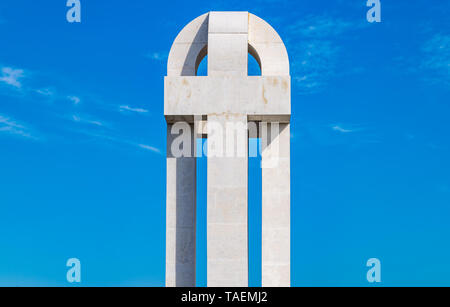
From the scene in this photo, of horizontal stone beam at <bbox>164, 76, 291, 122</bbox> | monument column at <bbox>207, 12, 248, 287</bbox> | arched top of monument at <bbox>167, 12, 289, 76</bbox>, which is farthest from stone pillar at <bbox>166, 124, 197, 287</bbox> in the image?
arched top of monument at <bbox>167, 12, 289, 76</bbox>

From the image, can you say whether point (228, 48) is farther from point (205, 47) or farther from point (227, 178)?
point (227, 178)

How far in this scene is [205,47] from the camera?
20.5 metres

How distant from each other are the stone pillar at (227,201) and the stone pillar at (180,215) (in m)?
1.35

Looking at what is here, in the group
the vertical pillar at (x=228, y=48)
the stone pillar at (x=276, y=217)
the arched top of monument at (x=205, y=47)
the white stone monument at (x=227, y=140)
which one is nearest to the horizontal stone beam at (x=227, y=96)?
the white stone monument at (x=227, y=140)

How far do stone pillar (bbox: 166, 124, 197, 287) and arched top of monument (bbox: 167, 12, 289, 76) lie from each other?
7.88 ft

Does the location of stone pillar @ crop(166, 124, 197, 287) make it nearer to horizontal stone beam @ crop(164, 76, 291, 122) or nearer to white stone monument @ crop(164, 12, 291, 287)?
white stone monument @ crop(164, 12, 291, 287)

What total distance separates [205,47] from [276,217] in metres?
7.01

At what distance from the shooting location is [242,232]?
60.5ft

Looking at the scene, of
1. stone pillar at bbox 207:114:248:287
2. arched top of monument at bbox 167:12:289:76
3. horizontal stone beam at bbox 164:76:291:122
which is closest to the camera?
stone pillar at bbox 207:114:248:287

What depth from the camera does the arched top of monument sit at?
2005cm

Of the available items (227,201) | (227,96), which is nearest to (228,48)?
(227,96)
